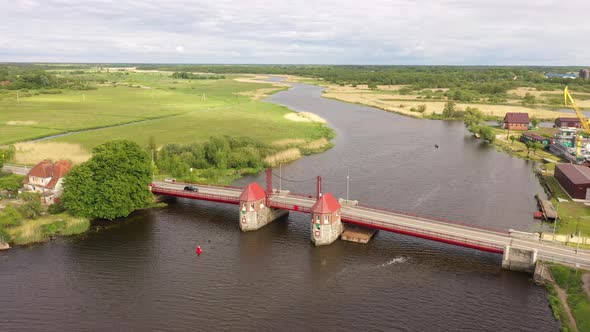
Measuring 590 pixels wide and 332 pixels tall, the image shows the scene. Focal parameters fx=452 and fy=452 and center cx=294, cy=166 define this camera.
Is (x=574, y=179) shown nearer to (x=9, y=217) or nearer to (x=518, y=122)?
(x=518, y=122)

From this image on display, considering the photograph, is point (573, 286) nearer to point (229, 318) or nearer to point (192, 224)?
point (229, 318)

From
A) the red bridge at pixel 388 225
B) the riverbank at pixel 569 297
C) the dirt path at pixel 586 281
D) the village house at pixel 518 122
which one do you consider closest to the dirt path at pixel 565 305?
the riverbank at pixel 569 297

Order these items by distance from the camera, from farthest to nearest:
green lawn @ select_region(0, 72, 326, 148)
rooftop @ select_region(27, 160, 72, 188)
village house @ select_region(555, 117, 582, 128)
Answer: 1. village house @ select_region(555, 117, 582, 128)
2. green lawn @ select_region(0, 72, 326, 148)
3. rooftop @ select_region(27, 160, 72, 188)

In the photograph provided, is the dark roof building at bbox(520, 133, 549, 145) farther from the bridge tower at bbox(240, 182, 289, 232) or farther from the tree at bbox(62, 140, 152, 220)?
the tree at bbox(62, 140, 152, 220)

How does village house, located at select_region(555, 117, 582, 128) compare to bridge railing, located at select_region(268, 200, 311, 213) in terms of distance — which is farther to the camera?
village house, located at select_region(555, 117, 582, 128)

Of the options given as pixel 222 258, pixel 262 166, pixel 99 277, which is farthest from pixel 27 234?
pixel 262 166

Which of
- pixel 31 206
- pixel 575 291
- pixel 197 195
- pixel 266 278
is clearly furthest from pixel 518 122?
pixel 31 206

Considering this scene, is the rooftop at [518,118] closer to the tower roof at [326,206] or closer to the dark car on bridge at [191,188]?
the tower roof at [326,206]

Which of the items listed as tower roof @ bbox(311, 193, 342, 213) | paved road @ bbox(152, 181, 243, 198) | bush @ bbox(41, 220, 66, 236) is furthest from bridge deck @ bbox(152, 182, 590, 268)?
bush @ bbox(41, 220, 66, 236)
